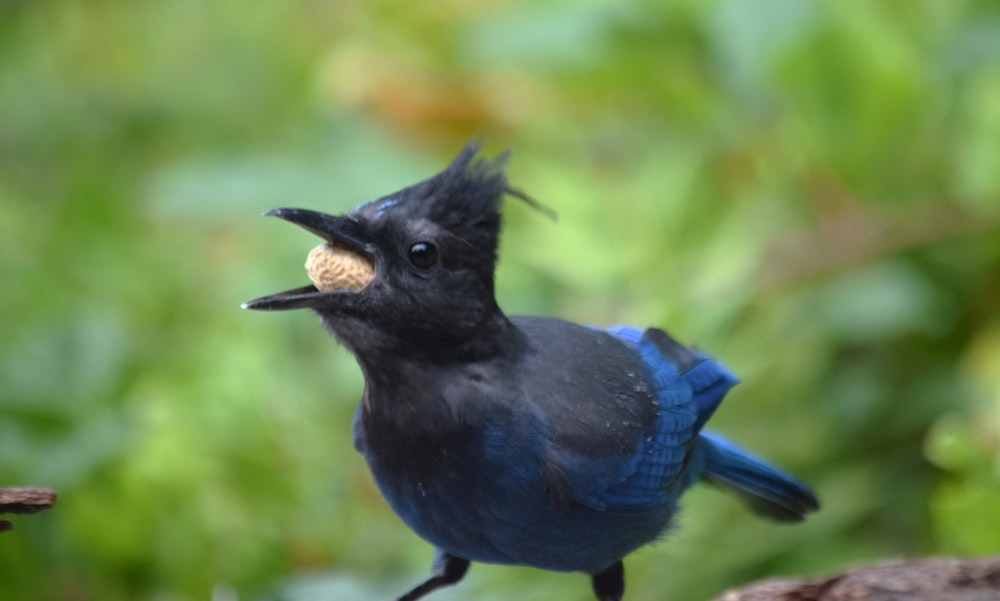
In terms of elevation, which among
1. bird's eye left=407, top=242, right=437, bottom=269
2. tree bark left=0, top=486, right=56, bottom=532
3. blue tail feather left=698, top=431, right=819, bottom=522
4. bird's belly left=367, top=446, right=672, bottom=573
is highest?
blue tail feather left=698, top=431, right=819, bottom=522

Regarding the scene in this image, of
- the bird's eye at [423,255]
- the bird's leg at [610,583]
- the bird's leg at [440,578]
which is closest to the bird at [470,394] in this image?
the bird's eye at [423,255]

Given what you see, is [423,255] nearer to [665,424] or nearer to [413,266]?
[413,266]

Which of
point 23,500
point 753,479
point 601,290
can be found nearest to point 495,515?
point 23,500

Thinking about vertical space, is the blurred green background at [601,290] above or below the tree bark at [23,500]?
above

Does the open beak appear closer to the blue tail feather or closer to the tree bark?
the tree bark


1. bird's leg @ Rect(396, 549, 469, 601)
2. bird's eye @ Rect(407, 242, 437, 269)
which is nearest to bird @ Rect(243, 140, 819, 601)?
bird's eye @ Rect(407, 242, 437, 269)

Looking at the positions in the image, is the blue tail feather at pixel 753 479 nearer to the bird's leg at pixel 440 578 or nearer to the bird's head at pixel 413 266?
the bird's leg at pixel 440 578
